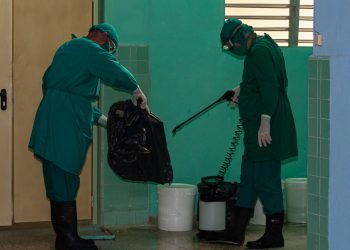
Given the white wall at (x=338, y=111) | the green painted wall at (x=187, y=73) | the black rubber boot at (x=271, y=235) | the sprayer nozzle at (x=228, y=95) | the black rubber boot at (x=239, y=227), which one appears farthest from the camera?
the green painted wall at (x=187, y=73)

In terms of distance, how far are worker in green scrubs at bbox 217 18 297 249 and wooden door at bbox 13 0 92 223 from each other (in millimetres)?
1550

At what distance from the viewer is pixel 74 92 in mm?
6789

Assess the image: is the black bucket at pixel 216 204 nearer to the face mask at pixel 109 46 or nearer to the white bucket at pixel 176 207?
the white bucket at pixel 176 207

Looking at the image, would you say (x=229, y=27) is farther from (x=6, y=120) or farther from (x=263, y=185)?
(x=6, y=120)

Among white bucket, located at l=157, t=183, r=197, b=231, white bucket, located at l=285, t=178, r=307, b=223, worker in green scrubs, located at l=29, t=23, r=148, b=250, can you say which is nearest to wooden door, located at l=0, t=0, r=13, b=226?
worker in green scrubs, located at l=29, t=23, r=148, b=250

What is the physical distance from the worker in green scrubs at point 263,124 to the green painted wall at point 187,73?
1.01m

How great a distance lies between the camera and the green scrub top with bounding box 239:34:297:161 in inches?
271

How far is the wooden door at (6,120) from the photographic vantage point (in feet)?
25.2

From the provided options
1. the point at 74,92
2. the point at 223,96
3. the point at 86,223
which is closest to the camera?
the point at 74,92

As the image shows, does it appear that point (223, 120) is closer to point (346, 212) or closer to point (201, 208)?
point (201, 208)

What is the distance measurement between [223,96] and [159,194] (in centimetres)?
109

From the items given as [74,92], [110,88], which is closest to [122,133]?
[74,92]

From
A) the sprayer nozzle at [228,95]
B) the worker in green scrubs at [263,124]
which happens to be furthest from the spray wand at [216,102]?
the worker in green scrubs at [263,124]

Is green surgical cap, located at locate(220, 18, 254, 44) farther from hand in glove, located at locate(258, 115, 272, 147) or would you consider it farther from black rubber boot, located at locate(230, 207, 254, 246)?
black rubber boot, located at locate(230, 207, 254, 246)
